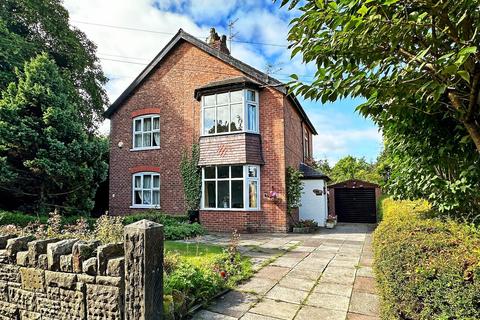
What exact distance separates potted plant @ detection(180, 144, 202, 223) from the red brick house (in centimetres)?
28

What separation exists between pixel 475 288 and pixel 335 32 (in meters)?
2.18

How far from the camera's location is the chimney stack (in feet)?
43.4

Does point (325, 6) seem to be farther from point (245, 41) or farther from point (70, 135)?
point (245, 41)

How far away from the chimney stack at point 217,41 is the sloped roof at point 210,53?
3.24ft

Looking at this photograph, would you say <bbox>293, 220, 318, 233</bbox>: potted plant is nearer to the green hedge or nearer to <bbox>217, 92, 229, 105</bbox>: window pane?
<bbox>217, 92, 229, 105</bbox>: window pane

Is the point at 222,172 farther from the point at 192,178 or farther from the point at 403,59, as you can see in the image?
the point at 403,59

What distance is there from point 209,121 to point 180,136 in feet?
5.74

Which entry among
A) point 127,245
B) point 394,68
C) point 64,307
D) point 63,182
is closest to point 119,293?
point 127,245

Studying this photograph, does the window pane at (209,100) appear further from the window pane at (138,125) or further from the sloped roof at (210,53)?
the window pane at (138,125)

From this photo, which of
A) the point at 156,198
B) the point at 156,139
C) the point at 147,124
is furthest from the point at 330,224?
the point at 147,124

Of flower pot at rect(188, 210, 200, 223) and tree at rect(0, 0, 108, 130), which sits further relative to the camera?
tree at rect(0, 0, 108, 130)

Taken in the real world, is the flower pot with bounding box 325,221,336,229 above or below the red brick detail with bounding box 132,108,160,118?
below

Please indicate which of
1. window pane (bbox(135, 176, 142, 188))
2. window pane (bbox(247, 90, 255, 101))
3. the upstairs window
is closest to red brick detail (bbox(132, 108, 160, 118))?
the upstairs window

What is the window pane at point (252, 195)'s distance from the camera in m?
11.1
